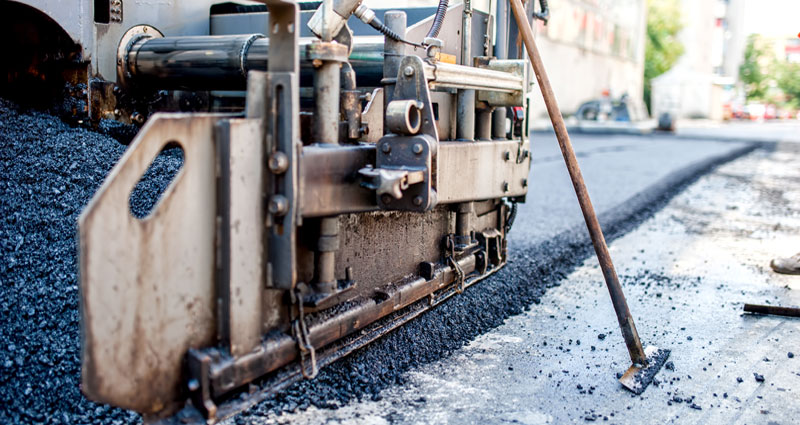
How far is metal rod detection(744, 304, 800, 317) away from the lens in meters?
4.11

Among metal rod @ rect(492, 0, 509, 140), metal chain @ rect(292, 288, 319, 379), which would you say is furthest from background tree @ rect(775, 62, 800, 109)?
metal chain @ rect(292, 288, 319, 379)

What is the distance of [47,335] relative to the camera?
107 inches

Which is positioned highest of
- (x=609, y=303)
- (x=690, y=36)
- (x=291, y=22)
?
(x=690, y=36)

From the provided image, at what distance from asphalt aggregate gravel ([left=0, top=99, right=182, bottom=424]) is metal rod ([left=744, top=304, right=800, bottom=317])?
10.0 ft

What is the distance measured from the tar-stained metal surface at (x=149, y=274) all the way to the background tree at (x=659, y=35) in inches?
1688

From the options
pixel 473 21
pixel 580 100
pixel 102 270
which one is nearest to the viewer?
pixel 102 270

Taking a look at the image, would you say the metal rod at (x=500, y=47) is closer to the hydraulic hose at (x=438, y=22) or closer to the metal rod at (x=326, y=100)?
the hydraulic hose at (x=438, y=22)

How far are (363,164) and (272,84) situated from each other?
1.79ft

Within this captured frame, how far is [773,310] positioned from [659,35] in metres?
41.7

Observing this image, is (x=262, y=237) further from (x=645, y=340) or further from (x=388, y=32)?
(x=645, y=340)

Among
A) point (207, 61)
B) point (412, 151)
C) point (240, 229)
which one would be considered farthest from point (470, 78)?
point (240, 229)

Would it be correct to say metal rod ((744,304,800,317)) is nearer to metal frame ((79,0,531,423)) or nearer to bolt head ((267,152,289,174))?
metal frame ((79,0,531,423))

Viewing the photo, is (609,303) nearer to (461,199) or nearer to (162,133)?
(461,199)

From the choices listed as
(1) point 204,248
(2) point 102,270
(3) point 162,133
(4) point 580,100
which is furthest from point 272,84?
(4) point 580,100
